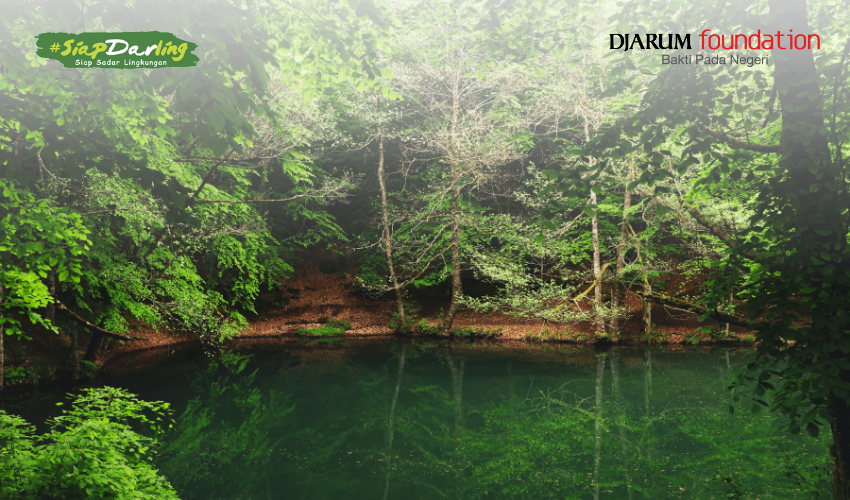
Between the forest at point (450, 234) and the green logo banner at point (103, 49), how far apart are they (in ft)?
0.29

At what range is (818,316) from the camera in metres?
2.66

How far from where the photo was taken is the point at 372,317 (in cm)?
1889

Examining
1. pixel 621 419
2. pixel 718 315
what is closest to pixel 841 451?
pixel 718 315

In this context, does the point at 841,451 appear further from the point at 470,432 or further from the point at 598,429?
the point at 470,432

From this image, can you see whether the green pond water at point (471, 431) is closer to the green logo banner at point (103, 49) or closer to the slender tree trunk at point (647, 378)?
the slender tree trunk at point (647, 378)

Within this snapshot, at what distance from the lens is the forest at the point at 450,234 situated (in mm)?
2895

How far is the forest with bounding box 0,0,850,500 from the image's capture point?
2895mm

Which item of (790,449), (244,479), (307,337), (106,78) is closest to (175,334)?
(307,337)

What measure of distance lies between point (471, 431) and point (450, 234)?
10107 millimetres

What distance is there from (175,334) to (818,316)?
16939 mm

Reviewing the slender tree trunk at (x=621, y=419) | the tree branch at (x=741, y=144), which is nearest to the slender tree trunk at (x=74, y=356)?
the slender tree trunk at (x=621, y=419)

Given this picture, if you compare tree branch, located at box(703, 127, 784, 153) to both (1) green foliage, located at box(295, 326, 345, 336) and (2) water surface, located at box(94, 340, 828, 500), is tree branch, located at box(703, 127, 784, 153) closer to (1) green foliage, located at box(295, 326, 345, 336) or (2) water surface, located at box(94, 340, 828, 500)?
(2) water surface, located at box(94, 340, 828, 500)

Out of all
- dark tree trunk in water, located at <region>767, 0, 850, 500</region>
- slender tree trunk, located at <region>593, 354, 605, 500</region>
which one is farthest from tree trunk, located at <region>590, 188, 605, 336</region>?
dark tree trunk in water, located at <region>767, 0, 850, 500</region>

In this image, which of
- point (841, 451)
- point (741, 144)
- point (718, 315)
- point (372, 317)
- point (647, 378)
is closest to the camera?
point (841, 451)
